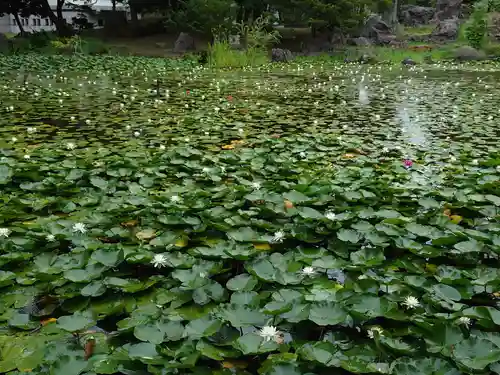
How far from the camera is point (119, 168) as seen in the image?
11.4ft

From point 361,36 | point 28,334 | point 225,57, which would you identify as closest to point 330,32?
point 361,36

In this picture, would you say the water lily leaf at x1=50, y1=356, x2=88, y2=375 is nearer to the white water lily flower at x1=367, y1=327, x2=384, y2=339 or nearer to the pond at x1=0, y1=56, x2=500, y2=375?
the pond at x1=0, y1=56, x2=500, y2=375

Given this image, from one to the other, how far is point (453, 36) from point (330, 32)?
608 cm

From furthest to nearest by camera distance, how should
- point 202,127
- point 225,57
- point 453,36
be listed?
point 453,36, point 225,57, point 202,127

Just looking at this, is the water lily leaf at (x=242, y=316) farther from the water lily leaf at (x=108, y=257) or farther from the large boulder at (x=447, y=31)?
the large boulder at (x=447, y=31)

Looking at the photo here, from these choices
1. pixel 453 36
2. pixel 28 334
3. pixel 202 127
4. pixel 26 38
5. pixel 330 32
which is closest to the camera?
pixel 28 334

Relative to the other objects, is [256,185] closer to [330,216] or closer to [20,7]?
[330,216]

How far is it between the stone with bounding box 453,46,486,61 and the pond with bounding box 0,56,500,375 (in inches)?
545

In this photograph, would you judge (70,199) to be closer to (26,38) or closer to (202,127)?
(202,127)

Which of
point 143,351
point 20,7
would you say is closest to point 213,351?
point 143,351

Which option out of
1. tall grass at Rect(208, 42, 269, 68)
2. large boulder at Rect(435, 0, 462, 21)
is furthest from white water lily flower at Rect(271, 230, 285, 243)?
large boulder at Rect(435, 0, 462, 21)

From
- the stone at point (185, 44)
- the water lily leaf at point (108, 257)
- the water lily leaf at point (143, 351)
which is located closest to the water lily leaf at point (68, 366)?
the water lily leaf at point (143, 351)

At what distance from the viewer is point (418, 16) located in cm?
3056

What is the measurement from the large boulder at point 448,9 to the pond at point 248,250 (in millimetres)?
25164
